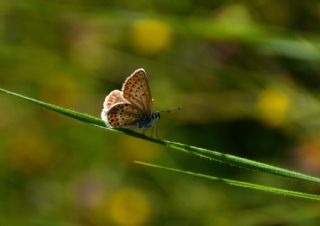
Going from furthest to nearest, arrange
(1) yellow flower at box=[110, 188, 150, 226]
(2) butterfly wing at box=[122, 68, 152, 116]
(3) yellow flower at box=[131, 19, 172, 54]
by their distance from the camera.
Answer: (3) yellow flower at box=[131, 19, 172, 54]
(1) yellow flower at box=[110, 188, 150, 226]
(2) butterfly wing at box=[122, 68, 152, 116]

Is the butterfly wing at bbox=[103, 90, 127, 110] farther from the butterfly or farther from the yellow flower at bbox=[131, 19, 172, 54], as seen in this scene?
the yellow flower at bbox=[131, 19, 172, 54]

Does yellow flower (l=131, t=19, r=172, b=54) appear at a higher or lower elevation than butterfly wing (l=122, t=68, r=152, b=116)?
higher

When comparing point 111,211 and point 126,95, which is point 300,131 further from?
point 126,95

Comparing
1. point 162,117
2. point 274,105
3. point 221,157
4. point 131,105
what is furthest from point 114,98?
point 162,117

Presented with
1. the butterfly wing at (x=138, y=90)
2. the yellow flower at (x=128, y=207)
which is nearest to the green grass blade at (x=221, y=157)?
the butterfly wing at (x=138, y=90)

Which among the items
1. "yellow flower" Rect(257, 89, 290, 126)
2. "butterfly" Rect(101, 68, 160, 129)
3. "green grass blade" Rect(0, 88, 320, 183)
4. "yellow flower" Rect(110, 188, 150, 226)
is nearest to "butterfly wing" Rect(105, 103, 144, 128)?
"butterfly" Rect(101, 68, 160, 129)
